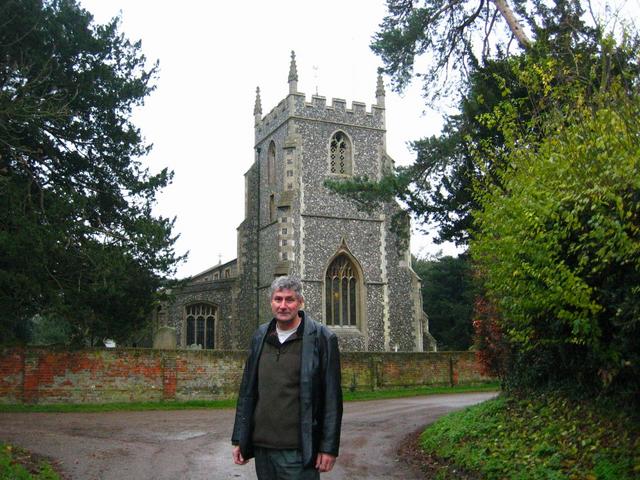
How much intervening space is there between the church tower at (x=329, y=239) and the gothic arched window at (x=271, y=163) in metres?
0.06

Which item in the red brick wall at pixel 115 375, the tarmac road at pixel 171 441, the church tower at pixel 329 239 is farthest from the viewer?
the church tower at pixel 329 239

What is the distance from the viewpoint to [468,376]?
23.4 m

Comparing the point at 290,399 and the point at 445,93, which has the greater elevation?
the point at 445,93

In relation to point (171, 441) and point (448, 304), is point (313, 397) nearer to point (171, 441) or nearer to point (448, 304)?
point (171, 441)

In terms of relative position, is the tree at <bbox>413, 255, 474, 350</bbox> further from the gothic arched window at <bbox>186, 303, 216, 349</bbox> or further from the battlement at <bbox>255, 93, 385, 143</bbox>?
the gothic arched window at <bbox>186, 303, 216, 349</bbox>

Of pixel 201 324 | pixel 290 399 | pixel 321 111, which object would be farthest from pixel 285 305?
pixel 201 324

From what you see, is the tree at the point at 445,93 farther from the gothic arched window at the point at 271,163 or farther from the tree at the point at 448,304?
the tree at the point at 448,304

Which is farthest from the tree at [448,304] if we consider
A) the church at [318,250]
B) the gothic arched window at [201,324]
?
the gothic arched window at [201,324]

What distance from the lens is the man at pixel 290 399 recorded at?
12.9 ft

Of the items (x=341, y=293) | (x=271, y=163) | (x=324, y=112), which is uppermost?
(x=324, y=112)

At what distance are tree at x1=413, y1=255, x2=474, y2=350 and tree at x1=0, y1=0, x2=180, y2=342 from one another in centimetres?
2469

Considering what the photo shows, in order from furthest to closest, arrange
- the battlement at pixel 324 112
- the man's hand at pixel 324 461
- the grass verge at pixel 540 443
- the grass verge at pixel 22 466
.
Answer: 1. the battlement at pixel 324 112
2. the grass verge at pixel 22 466
3. the grass verge at pixel 540 443
4. the man's hand at pixel 324 461

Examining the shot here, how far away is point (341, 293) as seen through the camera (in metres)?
28.0

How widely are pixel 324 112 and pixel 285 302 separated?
26.0 m
